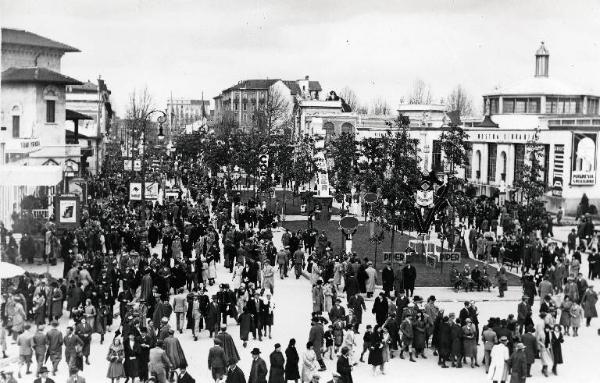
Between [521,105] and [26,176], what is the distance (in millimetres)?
48635

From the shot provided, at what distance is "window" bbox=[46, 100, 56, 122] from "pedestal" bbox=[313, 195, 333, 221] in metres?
16.4

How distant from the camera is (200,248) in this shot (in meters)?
28.5

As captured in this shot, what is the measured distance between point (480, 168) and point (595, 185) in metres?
14.4

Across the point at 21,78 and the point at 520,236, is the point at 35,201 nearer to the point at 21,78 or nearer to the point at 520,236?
the point at 21,78

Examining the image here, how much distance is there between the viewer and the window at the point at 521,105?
225 feet

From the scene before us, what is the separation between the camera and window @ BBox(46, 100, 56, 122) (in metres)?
47.8

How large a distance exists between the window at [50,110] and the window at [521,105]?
3947 centimetres

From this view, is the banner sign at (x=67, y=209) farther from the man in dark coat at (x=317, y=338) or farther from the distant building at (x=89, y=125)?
the distant building at (x=89, y=125)

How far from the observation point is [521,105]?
70125mm

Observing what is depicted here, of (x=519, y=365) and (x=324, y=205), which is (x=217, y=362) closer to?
(x=519, y=365)

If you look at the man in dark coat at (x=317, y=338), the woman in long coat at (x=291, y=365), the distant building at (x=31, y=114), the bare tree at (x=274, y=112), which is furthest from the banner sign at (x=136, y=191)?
the bare tree at (x=274, y=112)

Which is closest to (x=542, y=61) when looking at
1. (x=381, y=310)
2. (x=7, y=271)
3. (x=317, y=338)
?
(x=381, y=310)

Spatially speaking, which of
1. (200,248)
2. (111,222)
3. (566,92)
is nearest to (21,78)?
(111,222)

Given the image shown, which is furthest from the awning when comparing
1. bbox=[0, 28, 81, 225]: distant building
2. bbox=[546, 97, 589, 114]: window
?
bbox=[546, 97, 589, 114]: window
